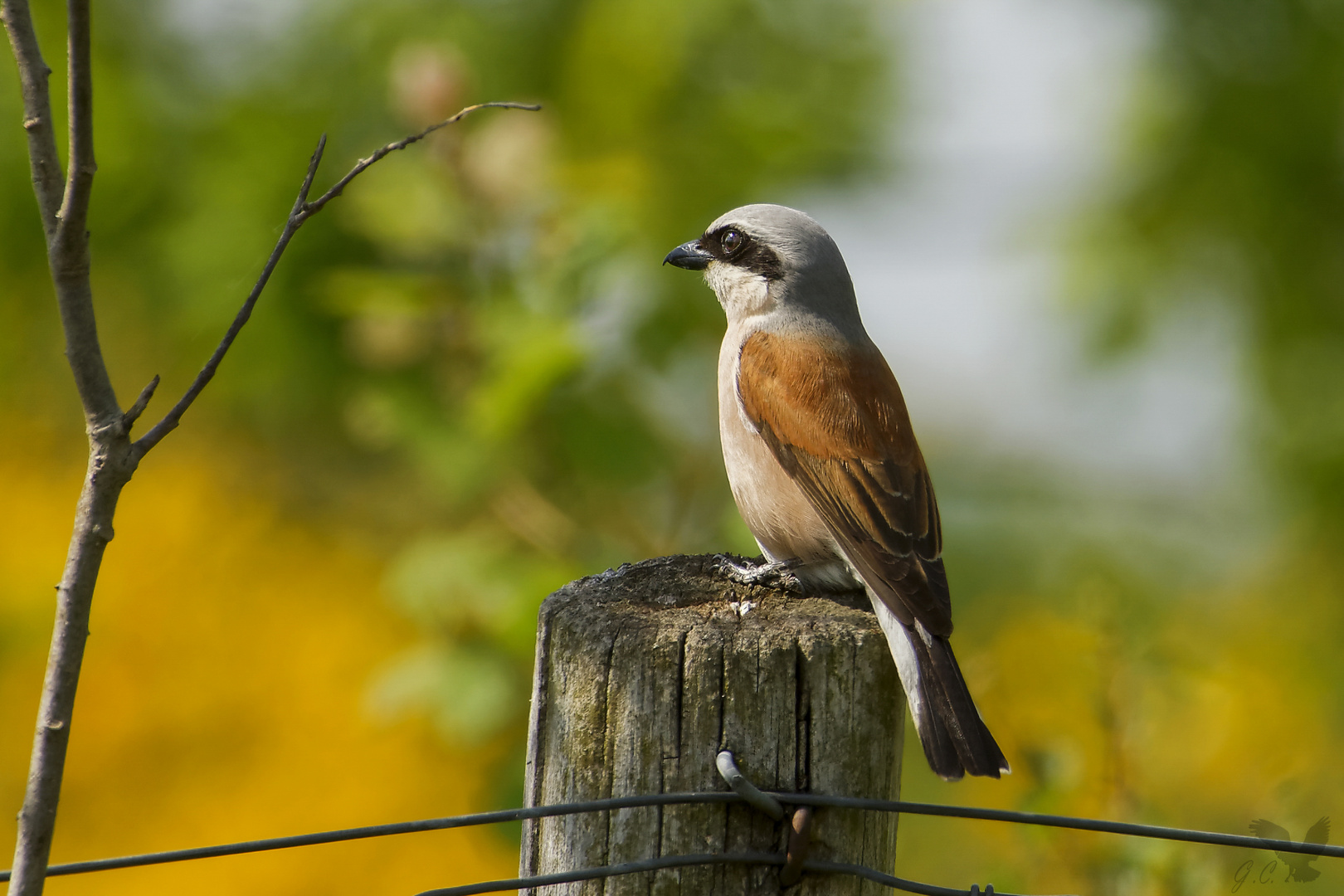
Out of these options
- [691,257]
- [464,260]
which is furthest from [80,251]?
[464,260]

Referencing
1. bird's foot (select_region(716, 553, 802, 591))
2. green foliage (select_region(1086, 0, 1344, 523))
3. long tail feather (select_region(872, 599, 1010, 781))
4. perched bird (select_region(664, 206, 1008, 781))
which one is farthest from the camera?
green foliage (select_region(1086, 0, 1344, 523))

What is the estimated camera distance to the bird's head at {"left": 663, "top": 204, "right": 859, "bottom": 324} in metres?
3.65

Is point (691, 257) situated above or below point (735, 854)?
above

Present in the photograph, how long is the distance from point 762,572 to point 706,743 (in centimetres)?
84

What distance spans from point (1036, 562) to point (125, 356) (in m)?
6.25

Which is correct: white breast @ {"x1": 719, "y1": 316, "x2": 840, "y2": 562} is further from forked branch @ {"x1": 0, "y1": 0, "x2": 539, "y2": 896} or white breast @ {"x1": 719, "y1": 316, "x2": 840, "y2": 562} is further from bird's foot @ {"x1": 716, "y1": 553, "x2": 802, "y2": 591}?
forked branch @ {"x1": 0, "y1": 0, "x2": 539, "y2": 896}

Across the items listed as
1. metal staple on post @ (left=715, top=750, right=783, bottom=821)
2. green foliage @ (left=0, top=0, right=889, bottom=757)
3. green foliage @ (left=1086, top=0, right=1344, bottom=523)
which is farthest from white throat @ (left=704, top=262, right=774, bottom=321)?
green foliage @ (left=1086, top=0, right=1344, bottom=523)

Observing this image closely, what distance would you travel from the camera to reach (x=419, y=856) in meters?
5.38

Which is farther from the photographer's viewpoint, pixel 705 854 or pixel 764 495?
pixel 764 495

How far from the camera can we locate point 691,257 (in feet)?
13.0

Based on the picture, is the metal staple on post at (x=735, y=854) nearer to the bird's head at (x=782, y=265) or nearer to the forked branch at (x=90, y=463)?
the forked branch at (x=90, y=463)

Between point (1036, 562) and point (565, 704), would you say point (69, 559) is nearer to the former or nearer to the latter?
point (565, 704)

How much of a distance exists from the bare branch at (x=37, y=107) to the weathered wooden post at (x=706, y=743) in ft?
3.71

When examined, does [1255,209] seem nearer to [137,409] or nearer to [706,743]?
[706,743]
